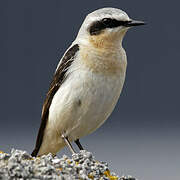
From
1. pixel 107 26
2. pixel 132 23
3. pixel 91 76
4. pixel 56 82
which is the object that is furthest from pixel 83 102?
pixel 132 23

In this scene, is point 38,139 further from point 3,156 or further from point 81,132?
point 3,156

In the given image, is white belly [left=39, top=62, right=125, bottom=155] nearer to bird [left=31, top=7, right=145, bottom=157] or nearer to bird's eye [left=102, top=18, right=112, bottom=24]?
bird [left=31, top=7, right=145, bottom=157]

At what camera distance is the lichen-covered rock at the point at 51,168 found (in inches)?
137

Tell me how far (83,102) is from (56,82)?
0.58 meters

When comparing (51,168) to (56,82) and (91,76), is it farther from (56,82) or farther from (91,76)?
(56,82)

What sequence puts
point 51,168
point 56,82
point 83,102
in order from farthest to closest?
point 56,82
point 83,102
point 51,168

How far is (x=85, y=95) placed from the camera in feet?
16.5

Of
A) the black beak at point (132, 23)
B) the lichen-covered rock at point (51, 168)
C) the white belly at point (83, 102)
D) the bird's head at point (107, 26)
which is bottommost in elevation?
the lichen-covered rock at point (51, 168)

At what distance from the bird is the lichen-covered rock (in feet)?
3.25

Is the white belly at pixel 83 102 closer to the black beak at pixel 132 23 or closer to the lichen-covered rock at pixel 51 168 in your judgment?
the black beak at pixel 132 23

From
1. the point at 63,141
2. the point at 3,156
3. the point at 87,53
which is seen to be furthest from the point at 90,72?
the point at 3,156

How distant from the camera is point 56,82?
18.1 feet

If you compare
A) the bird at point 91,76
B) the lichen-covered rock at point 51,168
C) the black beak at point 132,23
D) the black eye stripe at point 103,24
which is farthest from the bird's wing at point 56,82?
the lichen-covered rock at point 51,168

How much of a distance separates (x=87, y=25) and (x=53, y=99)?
958 millimetres
